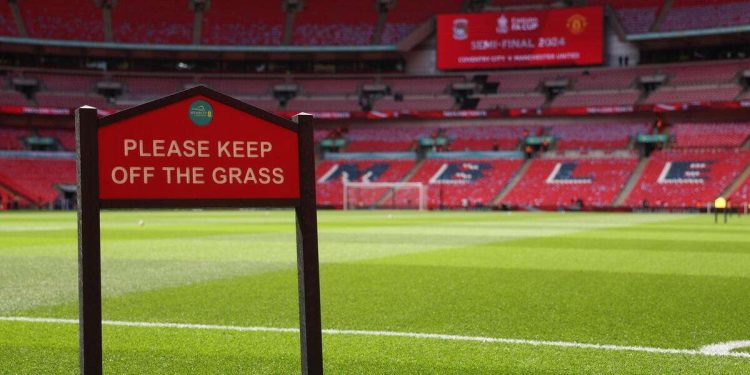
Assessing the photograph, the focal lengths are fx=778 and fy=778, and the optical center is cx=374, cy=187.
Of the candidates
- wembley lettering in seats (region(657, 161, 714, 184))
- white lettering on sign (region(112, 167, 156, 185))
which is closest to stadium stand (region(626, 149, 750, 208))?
wembley lettering in seats (region(657, 161, 714, 184))

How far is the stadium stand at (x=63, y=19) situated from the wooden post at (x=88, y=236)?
7389 cm

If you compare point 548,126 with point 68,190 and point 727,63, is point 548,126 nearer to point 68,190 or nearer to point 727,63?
point 727,63

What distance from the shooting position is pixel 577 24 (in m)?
68.4

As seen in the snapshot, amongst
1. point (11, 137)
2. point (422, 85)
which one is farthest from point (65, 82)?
point (422, 85)

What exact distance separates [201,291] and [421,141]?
64573 mm

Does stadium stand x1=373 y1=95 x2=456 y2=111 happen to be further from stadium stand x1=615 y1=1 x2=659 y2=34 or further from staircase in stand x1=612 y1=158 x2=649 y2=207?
staircase in stand x1=612 y1=158 x2=649 y2=207

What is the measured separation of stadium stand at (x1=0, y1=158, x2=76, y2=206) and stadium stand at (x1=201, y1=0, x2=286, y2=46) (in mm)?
18136

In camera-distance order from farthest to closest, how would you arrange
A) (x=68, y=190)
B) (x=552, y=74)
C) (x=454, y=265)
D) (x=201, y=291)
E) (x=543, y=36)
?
(x=552, y=74) < (x=543, y=36) < (x=68, y=190) < (x=454, y=265) < (x=201, y=291)

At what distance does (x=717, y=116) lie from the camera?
2655 inches

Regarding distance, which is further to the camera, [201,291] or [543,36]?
[543,36]

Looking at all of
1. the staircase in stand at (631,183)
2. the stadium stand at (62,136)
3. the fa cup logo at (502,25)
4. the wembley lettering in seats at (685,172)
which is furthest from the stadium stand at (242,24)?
the wembley lettering in seats at (685,172)

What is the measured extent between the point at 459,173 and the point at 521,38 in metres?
13.6

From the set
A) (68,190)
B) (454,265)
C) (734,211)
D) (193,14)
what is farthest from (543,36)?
(454,265)

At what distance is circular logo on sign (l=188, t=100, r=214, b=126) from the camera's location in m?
4.12
